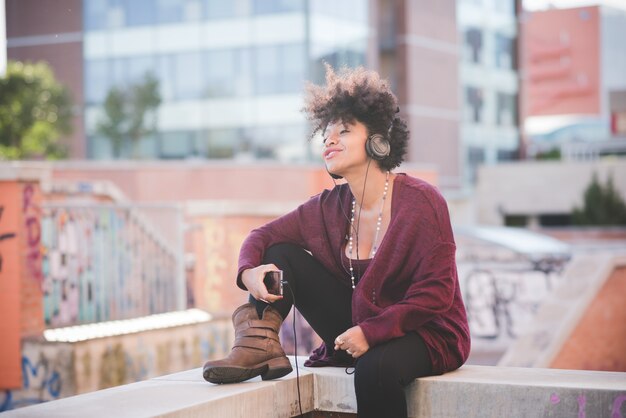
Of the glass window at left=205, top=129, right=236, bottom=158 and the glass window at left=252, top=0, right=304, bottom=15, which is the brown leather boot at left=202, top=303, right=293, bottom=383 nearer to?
the glass window at left=252, top=0, right=304, bottom=15

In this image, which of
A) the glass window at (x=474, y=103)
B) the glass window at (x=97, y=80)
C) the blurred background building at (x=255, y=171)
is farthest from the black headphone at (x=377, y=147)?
the glass window at (x=474, y=103)

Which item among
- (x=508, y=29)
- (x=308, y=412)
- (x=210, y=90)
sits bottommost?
(x=308, y=412)

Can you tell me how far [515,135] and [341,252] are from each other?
55561 millimetres

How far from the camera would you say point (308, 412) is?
4430 mm

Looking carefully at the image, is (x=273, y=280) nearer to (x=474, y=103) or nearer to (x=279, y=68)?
(x=279, y=68)

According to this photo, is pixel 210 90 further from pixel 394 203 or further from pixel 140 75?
pixel 394 203

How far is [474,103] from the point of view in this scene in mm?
53531

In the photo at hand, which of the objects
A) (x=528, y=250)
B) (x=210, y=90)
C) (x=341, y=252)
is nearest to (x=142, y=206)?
(x=341, y=252)

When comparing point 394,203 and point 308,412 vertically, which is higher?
point 394,203

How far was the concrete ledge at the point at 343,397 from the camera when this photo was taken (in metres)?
3.69

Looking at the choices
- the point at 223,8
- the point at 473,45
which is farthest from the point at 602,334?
the point at 473,45

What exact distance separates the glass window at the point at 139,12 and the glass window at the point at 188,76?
A: 2.02m

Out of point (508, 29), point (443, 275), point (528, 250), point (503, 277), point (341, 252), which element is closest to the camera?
point (443, 275)

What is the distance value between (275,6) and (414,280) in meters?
38.2
